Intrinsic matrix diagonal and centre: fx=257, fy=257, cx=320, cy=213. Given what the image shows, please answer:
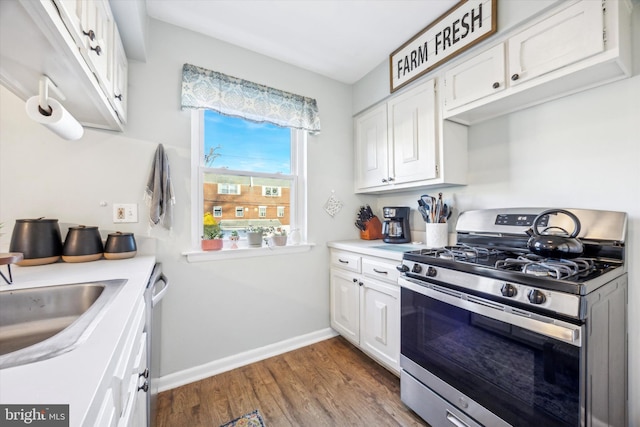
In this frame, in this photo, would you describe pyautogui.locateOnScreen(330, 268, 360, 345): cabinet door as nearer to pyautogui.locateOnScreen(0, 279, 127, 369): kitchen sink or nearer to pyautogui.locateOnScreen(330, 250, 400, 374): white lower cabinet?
pyautogui.locateOnScreen(330, 250, 400, 374): white lower cabinet

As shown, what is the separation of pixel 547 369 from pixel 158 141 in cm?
241

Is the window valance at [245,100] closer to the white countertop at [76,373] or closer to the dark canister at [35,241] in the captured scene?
the dark canister at [35,241]

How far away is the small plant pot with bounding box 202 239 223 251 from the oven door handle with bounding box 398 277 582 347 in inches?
55.6

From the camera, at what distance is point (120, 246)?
1509 mm

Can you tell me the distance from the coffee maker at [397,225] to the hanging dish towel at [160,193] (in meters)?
1.73

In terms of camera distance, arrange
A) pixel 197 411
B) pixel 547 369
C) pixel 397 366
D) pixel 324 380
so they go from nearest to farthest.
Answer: pixel 547 369 < pixel 197 411 < pixel 397 366 < pixel 324 380

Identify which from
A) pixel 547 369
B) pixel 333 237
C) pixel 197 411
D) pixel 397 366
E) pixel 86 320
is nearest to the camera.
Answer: pixel 86 320

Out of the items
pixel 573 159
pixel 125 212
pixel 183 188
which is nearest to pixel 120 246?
pixel 125 212

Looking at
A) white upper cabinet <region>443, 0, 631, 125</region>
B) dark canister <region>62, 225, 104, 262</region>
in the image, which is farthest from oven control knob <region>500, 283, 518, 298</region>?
dark canister <region>62, 225, 104, 262</region>

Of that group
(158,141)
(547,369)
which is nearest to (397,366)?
(547,369)

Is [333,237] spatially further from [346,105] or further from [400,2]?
[400,2]

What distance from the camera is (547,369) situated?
0.98 metres

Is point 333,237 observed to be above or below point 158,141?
below

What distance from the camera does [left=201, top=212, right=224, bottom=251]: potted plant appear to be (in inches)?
76.4
